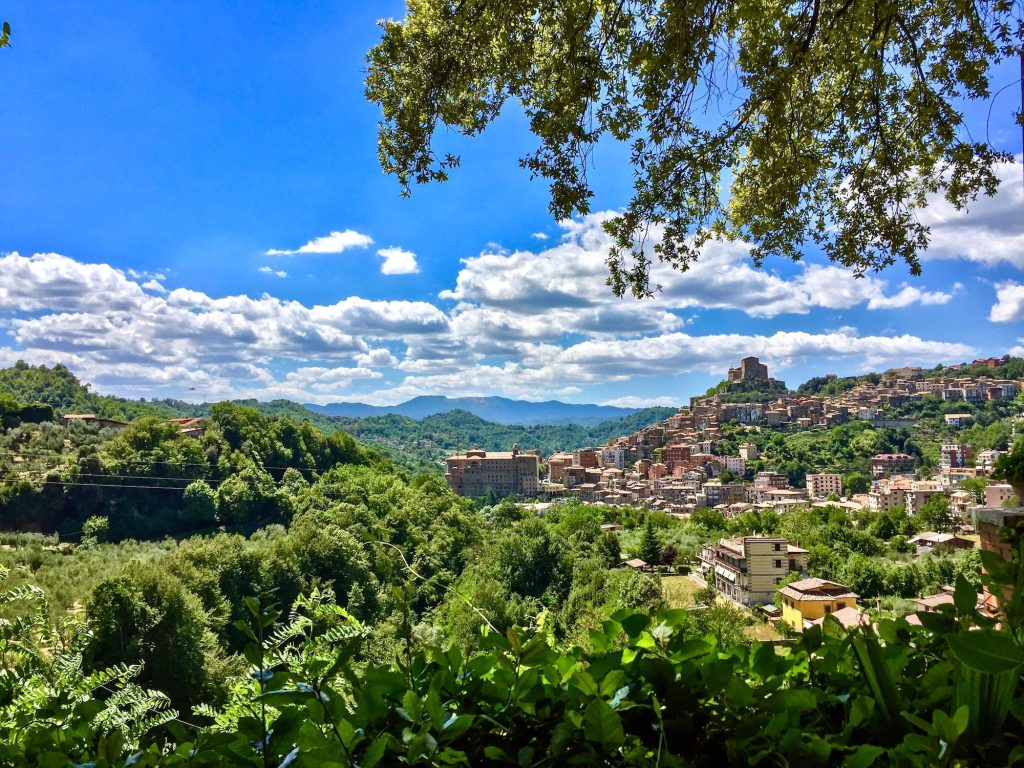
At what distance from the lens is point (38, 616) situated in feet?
3.80

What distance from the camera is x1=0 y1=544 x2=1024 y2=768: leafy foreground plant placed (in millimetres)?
476

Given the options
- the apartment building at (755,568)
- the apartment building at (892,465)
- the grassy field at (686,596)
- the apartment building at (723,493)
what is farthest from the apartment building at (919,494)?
the grassy field at (686,596)

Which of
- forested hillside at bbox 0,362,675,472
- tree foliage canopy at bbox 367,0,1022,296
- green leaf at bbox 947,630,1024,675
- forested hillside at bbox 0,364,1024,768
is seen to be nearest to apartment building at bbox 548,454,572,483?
forested hillside at bbox 0,362,675,472

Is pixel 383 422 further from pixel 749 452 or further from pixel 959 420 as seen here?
pixel 959 420

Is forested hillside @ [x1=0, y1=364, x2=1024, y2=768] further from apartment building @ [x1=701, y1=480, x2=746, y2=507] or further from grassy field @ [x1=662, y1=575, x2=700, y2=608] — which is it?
apartment building @ [x1=701, y1=480, x2=746, y2=507]

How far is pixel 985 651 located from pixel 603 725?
0.25 m

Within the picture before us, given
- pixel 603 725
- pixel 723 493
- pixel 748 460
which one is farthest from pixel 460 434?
pixel 603 725

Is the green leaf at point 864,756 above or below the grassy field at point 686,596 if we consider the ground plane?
above

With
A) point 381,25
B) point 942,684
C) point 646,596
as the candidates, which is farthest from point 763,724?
point 646,596

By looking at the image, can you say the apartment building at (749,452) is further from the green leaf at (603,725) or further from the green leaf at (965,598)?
the green leaf at (603,725)

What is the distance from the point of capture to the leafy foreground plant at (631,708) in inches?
18.7

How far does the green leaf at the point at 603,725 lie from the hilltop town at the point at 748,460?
3794 centimetres

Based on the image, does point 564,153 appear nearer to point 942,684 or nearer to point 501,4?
point 501,4

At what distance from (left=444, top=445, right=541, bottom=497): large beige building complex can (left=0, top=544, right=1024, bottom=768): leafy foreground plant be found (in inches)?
2216
